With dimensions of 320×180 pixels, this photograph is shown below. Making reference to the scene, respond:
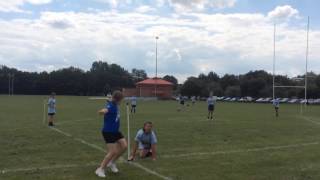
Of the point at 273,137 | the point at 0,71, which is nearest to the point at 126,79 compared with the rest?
the point at 0,71

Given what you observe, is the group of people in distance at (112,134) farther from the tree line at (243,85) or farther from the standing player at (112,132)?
the tree line at (243,85)

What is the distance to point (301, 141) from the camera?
19.5 meters

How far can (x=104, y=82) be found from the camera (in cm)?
17450

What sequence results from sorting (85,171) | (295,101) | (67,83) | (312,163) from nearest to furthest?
(85,171) < (312,163) < (295,101) < (67,83)

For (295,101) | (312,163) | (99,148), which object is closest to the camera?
(312,163)

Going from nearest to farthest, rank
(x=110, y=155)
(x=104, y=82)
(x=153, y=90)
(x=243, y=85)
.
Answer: (x=110, y=155)
(x=153, y=90)
(x=243, y=85)
(x=104, y=82)

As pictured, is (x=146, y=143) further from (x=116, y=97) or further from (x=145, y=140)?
(x=116, y=97)

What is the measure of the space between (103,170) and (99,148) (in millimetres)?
Answer: 5057

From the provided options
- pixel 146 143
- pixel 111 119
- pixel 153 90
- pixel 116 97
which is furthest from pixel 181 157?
pixel 153 90

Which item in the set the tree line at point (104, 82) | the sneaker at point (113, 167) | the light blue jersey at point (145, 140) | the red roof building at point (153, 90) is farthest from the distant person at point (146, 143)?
the tree line at point (104, 82)

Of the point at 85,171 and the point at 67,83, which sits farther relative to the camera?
the point at 67,83

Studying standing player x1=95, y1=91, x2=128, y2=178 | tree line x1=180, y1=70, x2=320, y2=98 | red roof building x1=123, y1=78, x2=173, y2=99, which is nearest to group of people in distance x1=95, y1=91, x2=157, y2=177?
standing player x1=95, y1=91, x2=128, y2=178

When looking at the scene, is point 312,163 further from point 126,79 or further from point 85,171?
point 126,79

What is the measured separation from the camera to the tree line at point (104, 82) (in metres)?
150
